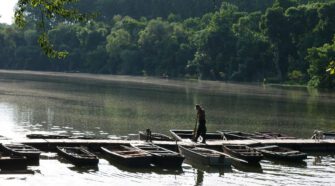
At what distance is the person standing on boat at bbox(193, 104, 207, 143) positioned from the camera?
102 ft

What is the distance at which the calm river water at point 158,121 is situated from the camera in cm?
2531

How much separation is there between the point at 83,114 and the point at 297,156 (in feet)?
81.7

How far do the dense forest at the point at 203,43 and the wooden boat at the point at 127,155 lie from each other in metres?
69.4

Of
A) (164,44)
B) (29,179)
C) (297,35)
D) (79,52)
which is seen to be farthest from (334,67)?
(79,52)

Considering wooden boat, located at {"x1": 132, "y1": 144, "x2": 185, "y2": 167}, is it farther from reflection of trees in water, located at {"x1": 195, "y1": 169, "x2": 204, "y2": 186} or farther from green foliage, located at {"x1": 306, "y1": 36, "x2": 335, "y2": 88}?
green foliage, located at {"x1": 306, "y1": 36, "x2": 335, "y2": 88}

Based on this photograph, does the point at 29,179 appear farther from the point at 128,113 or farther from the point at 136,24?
the point at 136,24

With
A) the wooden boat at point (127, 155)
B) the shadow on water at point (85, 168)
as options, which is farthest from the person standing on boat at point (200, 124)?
the shadow on water at point (85, 168)

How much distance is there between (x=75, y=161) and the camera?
26688 mm

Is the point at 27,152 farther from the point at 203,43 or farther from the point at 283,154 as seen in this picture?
the point at 203,43

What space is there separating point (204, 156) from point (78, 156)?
18.0ft

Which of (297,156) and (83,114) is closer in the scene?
(297,156)

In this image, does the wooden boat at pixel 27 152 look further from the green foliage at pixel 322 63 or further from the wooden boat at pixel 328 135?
the green foliage at pixel 322 63

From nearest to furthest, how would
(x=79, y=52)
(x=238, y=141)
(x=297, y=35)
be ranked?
(x=238, y=141), (x=297, y=35), (x=79, y=52)

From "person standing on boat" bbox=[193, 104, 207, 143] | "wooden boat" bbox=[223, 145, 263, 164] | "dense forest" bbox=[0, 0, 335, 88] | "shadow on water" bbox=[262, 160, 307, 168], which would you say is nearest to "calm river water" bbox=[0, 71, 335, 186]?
"shadow on water" bbox=[262, 160, 307, 168]
